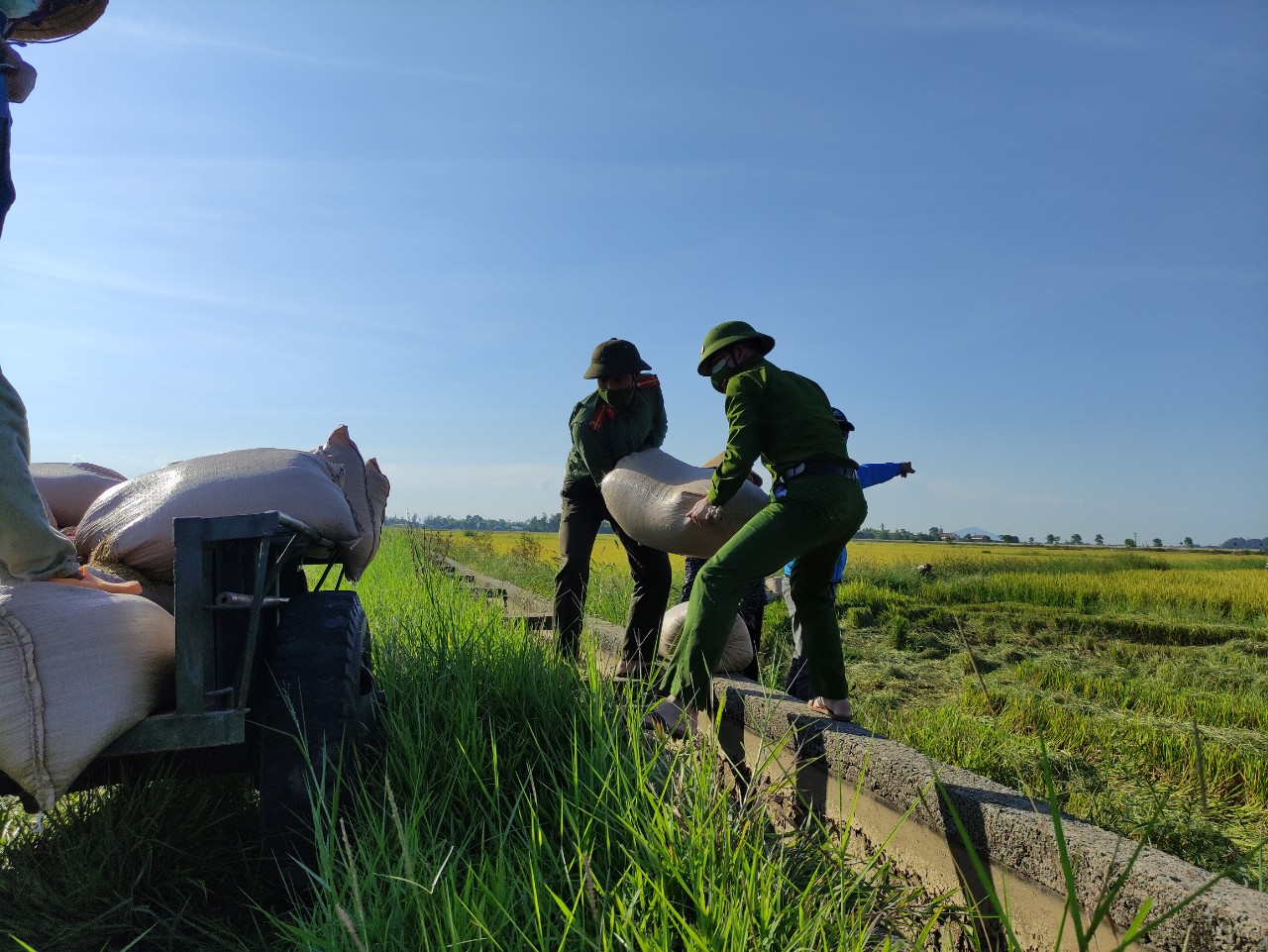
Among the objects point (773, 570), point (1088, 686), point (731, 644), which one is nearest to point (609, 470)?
point (731, 644)

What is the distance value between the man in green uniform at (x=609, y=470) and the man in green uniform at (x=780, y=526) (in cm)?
103

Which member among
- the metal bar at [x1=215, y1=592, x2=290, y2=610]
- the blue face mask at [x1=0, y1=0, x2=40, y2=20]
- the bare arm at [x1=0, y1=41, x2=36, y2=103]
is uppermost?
the blue face mask at [x1=0, y1=0, x2=40, y2=20]

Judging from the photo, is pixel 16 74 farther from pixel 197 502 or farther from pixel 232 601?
pixel 232 601

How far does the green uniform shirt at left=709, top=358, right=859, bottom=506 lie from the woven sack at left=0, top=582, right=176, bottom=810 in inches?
76.2

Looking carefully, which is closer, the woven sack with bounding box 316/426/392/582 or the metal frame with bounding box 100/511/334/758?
the metal frame with bounding box 100/511/334/758

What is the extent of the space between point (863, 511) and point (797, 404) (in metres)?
0.47

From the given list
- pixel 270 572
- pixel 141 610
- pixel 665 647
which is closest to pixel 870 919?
pixel 270 572

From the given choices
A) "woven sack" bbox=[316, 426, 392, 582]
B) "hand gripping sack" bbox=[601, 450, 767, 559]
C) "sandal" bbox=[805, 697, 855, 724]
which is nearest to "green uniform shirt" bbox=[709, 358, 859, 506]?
"hand gripping sack" bbox=[601, 450, 767, 559]

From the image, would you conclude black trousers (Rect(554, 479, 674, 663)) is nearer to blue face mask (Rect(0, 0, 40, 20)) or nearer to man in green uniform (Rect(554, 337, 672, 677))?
man in green uniform (Rect(554, 337, 672, 677))

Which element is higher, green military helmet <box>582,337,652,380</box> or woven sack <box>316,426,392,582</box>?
green military helmet <box>582,337,652,380</box>

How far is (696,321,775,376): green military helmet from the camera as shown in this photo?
3191 millimetres

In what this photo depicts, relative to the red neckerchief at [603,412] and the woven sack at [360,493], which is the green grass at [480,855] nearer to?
the woven sack at [360,493]

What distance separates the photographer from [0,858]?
226 centimetres

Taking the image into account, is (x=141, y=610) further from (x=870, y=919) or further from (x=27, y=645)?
(x=870, y=919)
